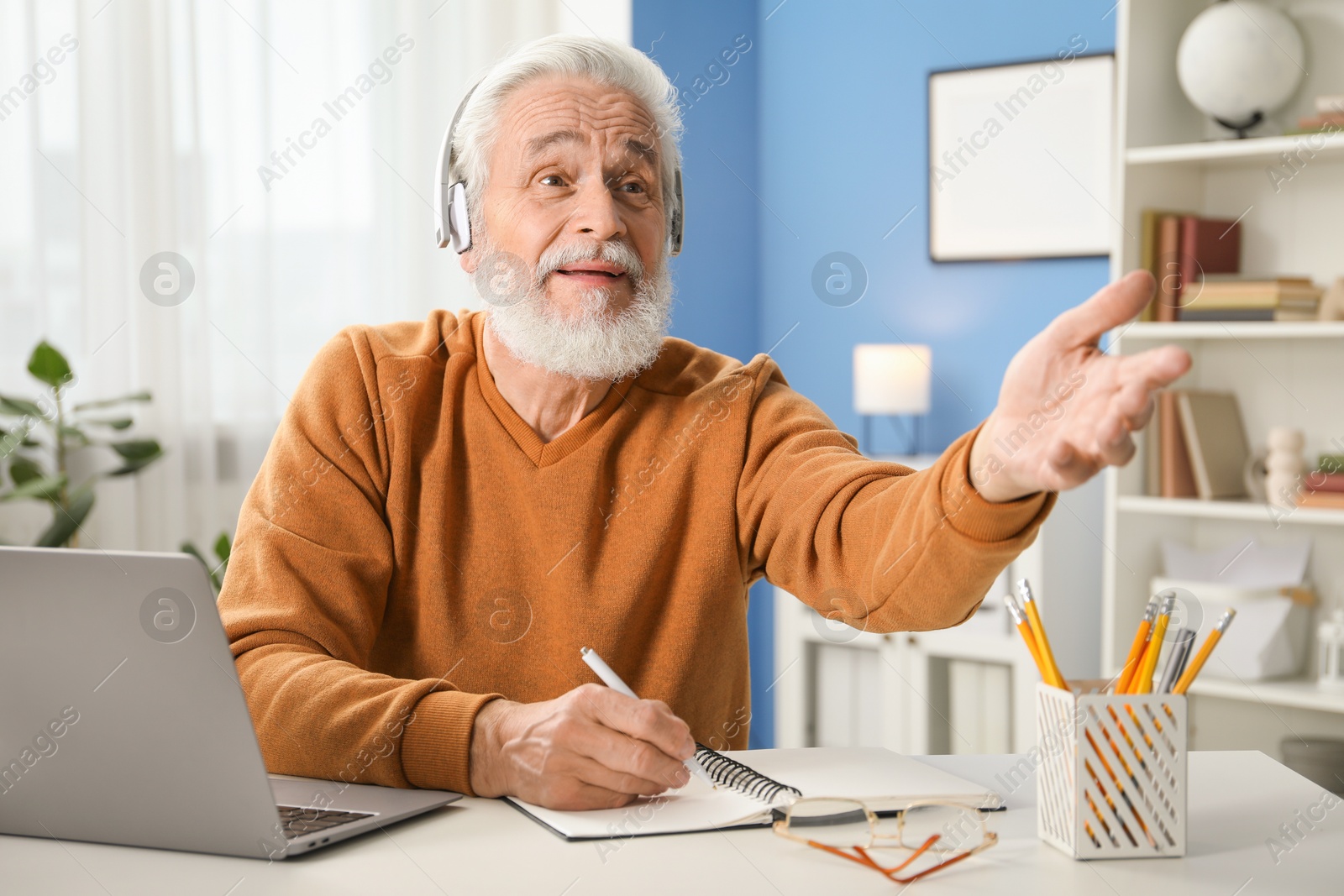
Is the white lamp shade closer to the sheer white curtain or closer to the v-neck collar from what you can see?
the sheer white curtain

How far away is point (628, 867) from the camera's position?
803 mm

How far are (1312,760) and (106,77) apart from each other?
293 cm

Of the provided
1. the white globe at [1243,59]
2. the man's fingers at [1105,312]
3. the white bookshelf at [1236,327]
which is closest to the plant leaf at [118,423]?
the man's fingers at [1105,312]

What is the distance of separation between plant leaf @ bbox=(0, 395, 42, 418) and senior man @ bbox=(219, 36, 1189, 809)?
1.03 metres

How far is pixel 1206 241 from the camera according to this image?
2.79 meters

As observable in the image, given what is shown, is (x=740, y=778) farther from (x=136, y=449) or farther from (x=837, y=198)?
(x=837, y=198)

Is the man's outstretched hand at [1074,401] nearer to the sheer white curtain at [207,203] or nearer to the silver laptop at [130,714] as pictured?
the silver laptop at [130,714]

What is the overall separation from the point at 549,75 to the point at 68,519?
1.39 metres

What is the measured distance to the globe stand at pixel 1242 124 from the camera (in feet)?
8.99

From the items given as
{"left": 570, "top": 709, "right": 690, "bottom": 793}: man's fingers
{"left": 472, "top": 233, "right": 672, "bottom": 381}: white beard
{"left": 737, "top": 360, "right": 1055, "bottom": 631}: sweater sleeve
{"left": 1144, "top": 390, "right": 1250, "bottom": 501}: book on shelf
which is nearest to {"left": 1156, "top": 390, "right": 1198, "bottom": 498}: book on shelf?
{"left": 1144, "top": 390, "right": 1250, "bottom": 501}: book on shelf

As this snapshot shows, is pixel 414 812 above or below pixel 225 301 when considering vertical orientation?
below

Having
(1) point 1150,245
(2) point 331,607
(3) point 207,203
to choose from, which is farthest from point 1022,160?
(2) point 331,607

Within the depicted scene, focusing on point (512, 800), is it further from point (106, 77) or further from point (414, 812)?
point (106, 77)

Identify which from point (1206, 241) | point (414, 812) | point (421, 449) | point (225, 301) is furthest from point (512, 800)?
point (1206, 241)
